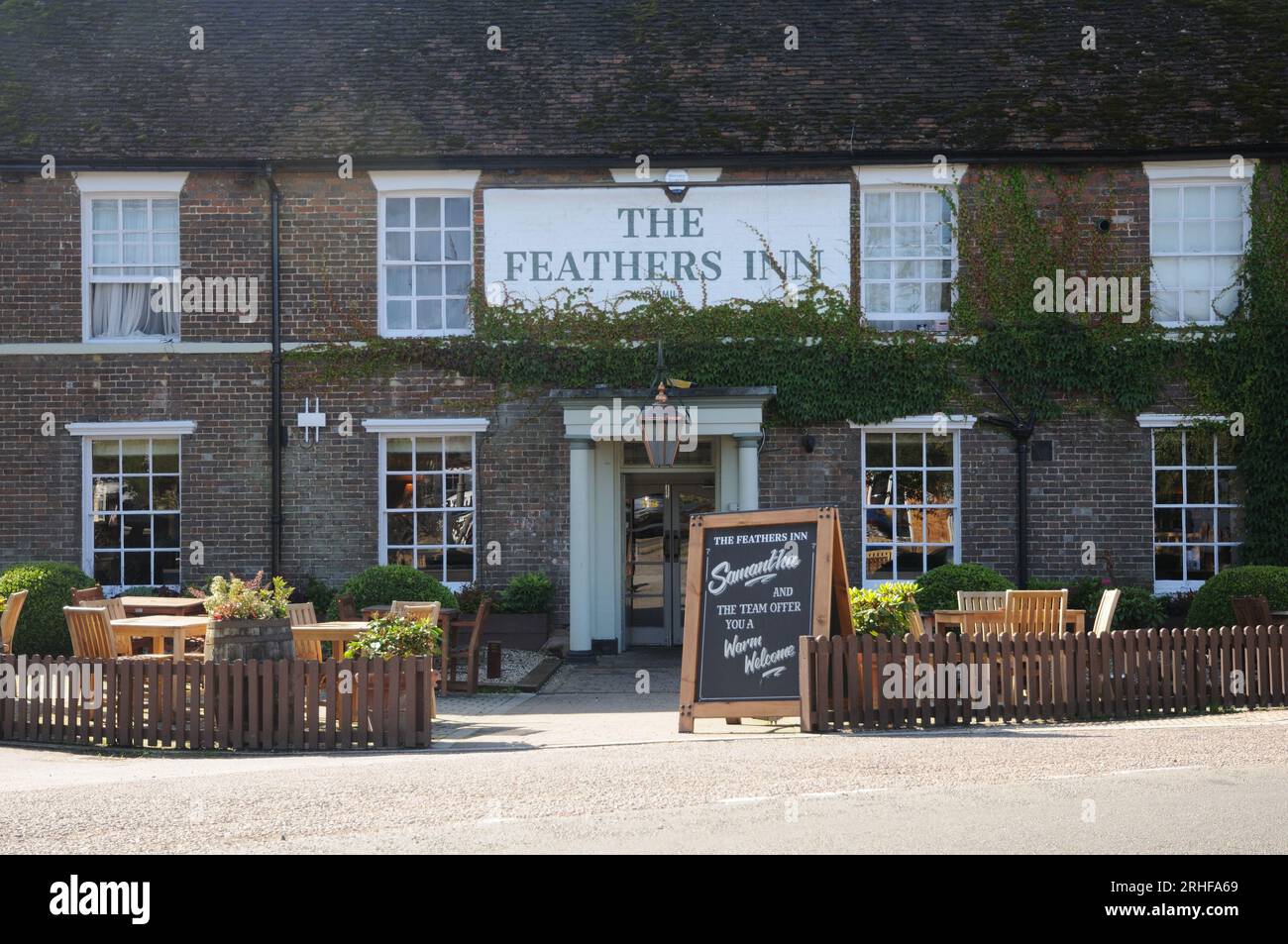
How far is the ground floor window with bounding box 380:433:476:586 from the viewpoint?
60.1 ft

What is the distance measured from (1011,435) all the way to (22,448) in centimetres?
1246

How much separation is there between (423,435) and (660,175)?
444 cm

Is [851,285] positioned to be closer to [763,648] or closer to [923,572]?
[923,572]

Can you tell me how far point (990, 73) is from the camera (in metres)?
19.4

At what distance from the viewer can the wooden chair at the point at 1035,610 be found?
50.0 ft

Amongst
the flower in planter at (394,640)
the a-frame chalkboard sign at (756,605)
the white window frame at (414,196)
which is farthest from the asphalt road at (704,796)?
the white window frame at (414,196)

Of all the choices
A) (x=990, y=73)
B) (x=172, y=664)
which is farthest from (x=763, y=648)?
(x=990, y=73)

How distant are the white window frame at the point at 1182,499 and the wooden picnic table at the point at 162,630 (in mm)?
11420

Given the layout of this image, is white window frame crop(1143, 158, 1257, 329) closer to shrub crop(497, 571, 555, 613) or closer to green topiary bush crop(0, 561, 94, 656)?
shrub crop(497, 571, 555, 613)

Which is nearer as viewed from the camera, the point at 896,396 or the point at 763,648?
the point at 763,648

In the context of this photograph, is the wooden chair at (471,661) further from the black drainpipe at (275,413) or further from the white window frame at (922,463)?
the white window frame at (922,463)

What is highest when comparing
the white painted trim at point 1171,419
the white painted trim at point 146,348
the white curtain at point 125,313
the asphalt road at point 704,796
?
the white curtain at point 125,313

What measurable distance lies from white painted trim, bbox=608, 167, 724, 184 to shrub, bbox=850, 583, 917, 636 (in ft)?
24.0

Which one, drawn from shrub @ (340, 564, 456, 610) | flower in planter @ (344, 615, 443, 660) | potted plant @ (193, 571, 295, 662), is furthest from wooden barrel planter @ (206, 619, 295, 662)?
shrub @ (340, 564, 456, 610)
